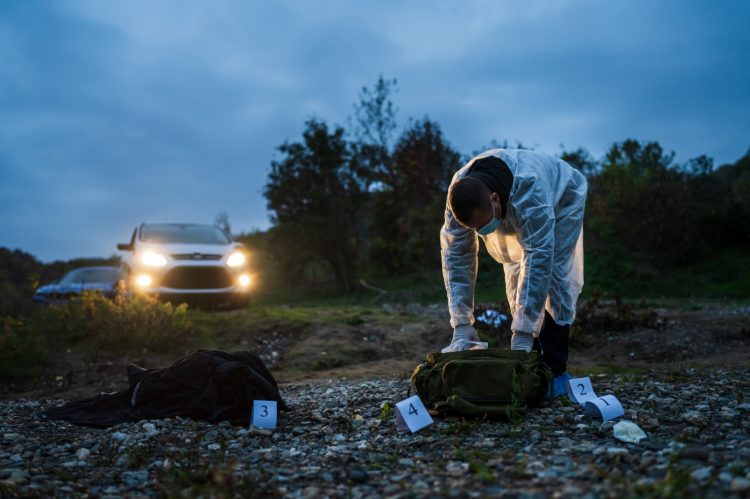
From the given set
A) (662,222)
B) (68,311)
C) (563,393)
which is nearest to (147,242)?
(68,311)

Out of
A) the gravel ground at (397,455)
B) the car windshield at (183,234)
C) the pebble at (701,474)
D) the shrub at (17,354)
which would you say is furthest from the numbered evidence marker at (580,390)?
the car windshield at (183,234)

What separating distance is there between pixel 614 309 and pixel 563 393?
6.25m

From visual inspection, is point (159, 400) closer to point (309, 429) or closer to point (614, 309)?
point (309, 429)

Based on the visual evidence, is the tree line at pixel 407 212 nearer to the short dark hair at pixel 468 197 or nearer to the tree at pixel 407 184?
the tree at pixel 407 184

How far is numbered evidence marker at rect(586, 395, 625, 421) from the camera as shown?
14.5 ft

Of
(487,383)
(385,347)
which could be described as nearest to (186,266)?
(385,347)

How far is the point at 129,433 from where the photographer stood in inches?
189

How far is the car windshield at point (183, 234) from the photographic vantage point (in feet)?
43.6

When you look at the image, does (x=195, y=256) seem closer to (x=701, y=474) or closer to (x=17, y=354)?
(x=17, y=354)

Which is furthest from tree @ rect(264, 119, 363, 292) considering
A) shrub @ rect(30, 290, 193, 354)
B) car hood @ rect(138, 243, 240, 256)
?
shrub @ rect(30, 290, 193, 354)

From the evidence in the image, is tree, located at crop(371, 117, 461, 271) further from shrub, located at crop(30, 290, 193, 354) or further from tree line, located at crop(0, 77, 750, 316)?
shrub, located at crop(30, 290, 193, 354)

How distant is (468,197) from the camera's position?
4602 mm

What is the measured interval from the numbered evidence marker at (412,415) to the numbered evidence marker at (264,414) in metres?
1.08

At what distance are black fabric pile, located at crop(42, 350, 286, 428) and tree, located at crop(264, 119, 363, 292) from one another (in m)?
15.1
